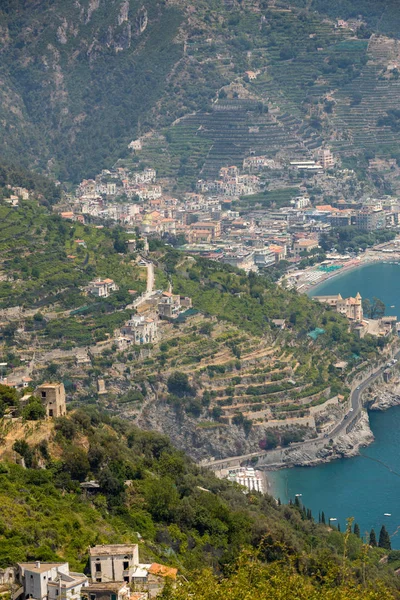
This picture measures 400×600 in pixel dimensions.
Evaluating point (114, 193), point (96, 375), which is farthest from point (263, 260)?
point (96, 375)

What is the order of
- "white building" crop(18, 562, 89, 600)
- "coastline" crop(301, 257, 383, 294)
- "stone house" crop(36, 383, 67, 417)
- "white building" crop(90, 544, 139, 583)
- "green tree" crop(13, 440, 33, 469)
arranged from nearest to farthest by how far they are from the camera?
"white building" crop(18, 562, 89, 600), "white building" crop(90, 544, 139, 583), "green tree" crop(13, 440, 33, 469), "stone house" crop(36, 383, 67, 417), "coastline" crop(301, 257, 383, 294)

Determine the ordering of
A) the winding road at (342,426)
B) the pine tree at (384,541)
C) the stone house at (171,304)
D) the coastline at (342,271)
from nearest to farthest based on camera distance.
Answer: the pine tree at (384,541), the winding road at (342,426), the stone house at (171,304), the coastline at (342,271)

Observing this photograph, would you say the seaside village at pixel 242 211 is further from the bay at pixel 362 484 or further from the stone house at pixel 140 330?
the bay at pixel 362 484

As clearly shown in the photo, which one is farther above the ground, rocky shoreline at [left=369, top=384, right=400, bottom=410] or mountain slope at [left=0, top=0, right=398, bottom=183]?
mountain slope at [left=0, top=0, right=398, bottom=183]

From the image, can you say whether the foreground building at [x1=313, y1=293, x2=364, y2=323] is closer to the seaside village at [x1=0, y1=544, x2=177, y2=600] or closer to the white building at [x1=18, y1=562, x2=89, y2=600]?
the seaside village at [x1=0, y1=544, x2=177, y2=600]

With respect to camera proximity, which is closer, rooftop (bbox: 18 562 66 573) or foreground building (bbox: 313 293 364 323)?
rooftop (bbox: 18 562 66 573)

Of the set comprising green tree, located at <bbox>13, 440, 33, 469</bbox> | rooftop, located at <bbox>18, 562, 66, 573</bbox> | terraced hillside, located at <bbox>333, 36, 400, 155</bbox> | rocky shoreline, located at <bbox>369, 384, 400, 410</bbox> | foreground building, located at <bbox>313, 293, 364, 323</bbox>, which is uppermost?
terraced hillside, located at <bbox>333, 36, 400, 155</bbox>

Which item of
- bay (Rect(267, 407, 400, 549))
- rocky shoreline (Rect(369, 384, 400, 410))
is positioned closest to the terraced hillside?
rocky shoreline (Rect(369, 384, 400, 410))

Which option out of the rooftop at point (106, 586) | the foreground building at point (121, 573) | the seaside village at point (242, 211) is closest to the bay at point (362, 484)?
the foreground building at point (121, 573)
